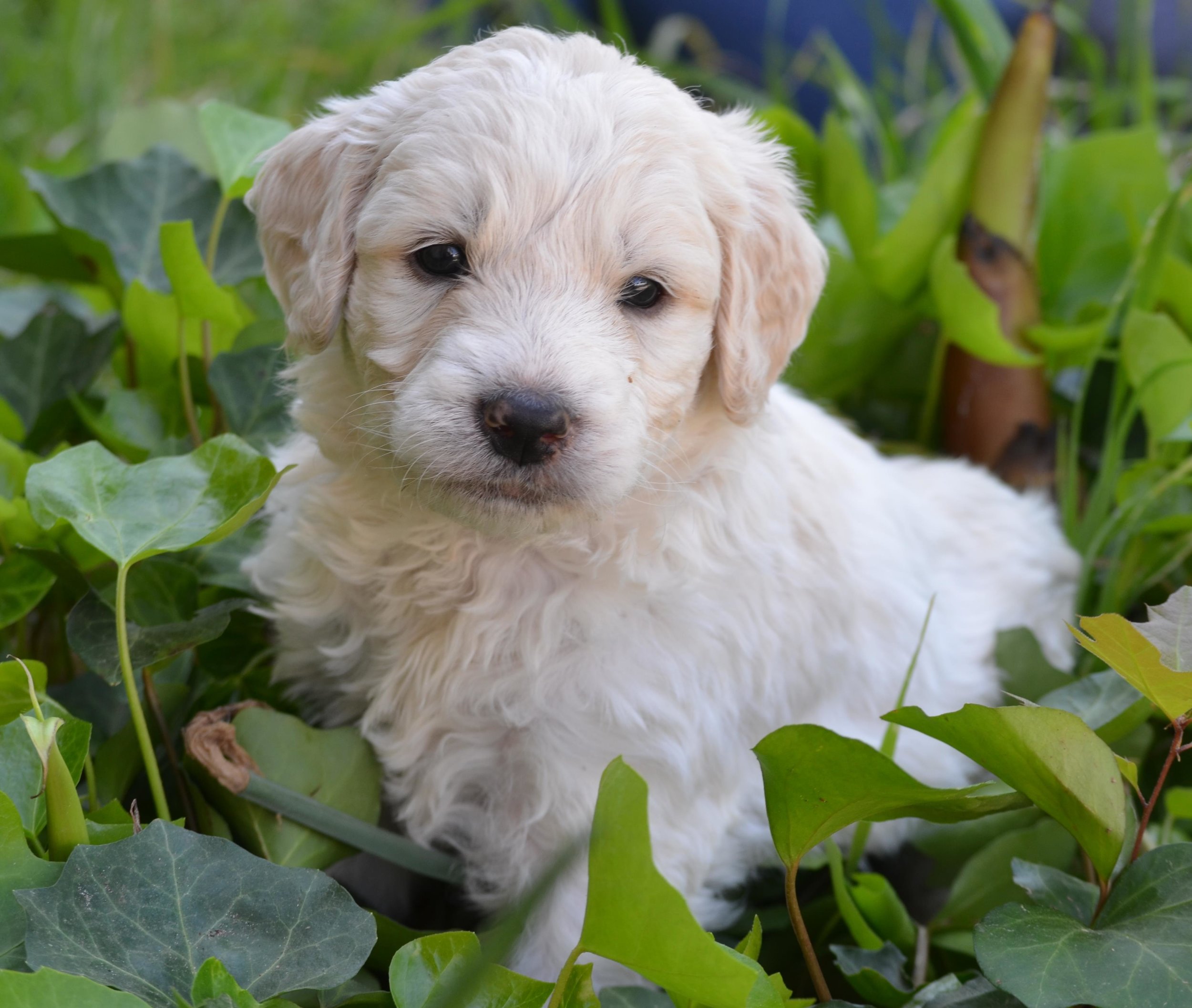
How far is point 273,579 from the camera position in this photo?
2250mm

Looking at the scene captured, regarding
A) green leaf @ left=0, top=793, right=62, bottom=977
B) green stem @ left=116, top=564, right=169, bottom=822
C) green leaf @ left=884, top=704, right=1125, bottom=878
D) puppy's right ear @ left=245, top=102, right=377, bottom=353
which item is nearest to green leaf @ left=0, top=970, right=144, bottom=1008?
green leaf @ left=0, top=793, right=62, bottom=977

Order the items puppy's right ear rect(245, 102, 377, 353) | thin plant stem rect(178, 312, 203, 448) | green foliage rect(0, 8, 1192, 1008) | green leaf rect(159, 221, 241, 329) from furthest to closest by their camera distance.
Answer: thin plant stem rect(178, 312, 203, 448)
green leaf rect(159, 221, 241, 329)
puppy's right ear rect(245, 102, 377, 353)
green foliage rect(0, 8, 1192, 1008)

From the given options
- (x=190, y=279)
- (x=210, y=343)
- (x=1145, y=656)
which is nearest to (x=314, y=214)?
(x=190, y=279)

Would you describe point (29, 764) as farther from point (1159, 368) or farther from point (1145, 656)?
point (1159, 368)

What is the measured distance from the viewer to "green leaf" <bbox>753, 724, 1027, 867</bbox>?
1.55 metres

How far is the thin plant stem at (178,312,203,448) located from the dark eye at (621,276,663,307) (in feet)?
3.18

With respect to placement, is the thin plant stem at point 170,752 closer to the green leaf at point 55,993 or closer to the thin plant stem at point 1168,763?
the green leaf at point 55,993

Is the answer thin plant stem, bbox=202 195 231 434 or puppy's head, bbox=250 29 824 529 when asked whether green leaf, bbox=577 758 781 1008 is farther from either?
thin plant stem, bbox=202 195 231 434

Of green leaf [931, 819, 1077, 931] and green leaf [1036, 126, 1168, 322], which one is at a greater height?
green leaf [1036, 126, 1168, 322]

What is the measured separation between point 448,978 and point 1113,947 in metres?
0.87

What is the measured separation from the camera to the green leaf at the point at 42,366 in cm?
252

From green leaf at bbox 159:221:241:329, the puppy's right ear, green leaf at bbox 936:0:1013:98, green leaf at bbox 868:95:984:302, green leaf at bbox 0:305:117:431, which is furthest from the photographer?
green leaf at bbox 936:0:1013:98

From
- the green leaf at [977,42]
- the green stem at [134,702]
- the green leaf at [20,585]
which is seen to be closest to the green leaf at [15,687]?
the green stem at [134,702]

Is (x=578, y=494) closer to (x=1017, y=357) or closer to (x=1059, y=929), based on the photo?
(x=1059, y=929)
